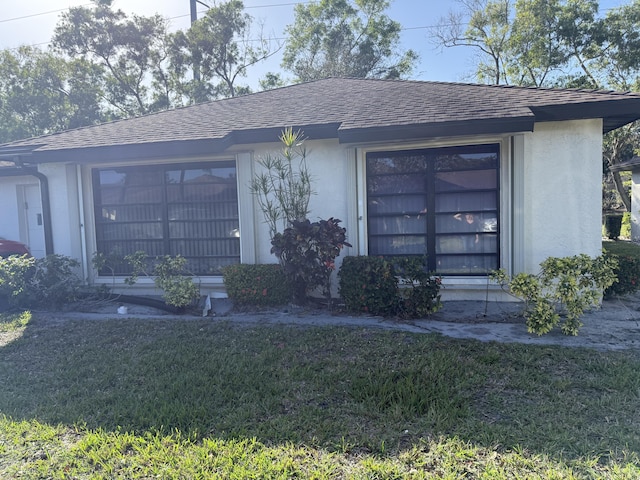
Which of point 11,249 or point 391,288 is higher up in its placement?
point 11,249

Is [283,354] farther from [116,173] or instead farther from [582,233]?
[116,173]

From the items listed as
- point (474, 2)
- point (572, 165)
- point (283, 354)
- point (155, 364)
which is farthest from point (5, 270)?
point (474, 2)

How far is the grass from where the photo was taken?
272 centimetres

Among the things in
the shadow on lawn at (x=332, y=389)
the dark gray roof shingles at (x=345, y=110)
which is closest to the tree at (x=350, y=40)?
the dark gray roof shingles at (x=345, y=110)

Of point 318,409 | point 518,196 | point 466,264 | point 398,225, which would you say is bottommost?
point 318,409

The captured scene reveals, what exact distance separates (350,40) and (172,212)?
72.3 ft

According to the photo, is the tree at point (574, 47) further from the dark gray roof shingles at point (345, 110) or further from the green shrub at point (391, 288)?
the green shrub at point (391, 288)

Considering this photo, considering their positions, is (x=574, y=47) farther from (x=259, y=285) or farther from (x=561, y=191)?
(x=259, y=285)

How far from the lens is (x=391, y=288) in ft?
19.7

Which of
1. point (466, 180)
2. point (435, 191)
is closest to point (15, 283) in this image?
point (435, 191)

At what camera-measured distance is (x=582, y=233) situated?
250 inches

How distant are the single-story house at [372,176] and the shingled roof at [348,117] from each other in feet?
0.09

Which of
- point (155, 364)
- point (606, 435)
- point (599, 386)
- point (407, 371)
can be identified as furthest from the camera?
point (155, 364)

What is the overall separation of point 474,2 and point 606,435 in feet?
87.5
